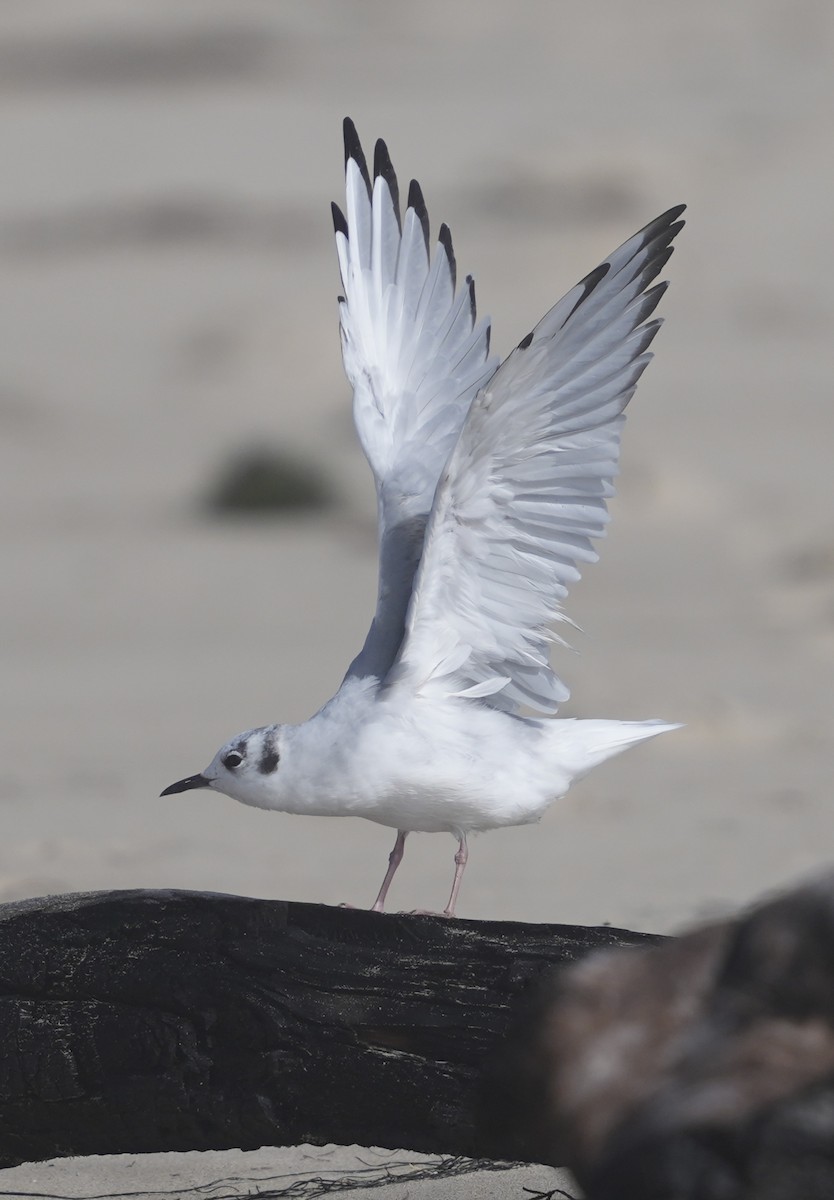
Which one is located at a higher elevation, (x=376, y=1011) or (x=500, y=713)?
(x=500, y=713)

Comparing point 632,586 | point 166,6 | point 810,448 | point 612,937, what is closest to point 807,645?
point 632,586

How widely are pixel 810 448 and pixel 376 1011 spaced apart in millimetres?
11447

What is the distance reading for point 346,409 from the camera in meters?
16.0

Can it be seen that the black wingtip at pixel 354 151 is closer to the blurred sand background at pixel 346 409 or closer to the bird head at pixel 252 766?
the bird head at pixel 252 766

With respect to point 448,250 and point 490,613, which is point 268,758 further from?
point 448,250

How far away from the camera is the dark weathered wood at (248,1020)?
3.82 metres

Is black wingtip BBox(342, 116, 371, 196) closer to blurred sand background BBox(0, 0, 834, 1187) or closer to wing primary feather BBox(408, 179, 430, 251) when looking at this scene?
wing primary feather BBox(408, 179, 430, 251)

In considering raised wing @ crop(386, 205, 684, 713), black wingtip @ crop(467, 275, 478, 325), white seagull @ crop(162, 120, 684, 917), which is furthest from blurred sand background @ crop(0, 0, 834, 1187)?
black wingtip @ crop(467, 275, 478, 325)

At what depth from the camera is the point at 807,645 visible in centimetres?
1086

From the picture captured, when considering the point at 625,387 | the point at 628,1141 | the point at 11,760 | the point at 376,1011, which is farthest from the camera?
the point at 11,760

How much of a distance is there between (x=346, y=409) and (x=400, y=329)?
10.4 metres

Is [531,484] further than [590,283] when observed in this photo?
Yes

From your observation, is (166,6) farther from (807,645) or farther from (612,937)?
(612,937)

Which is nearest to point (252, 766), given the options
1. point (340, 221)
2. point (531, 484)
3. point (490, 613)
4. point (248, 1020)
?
point (490, 613)
